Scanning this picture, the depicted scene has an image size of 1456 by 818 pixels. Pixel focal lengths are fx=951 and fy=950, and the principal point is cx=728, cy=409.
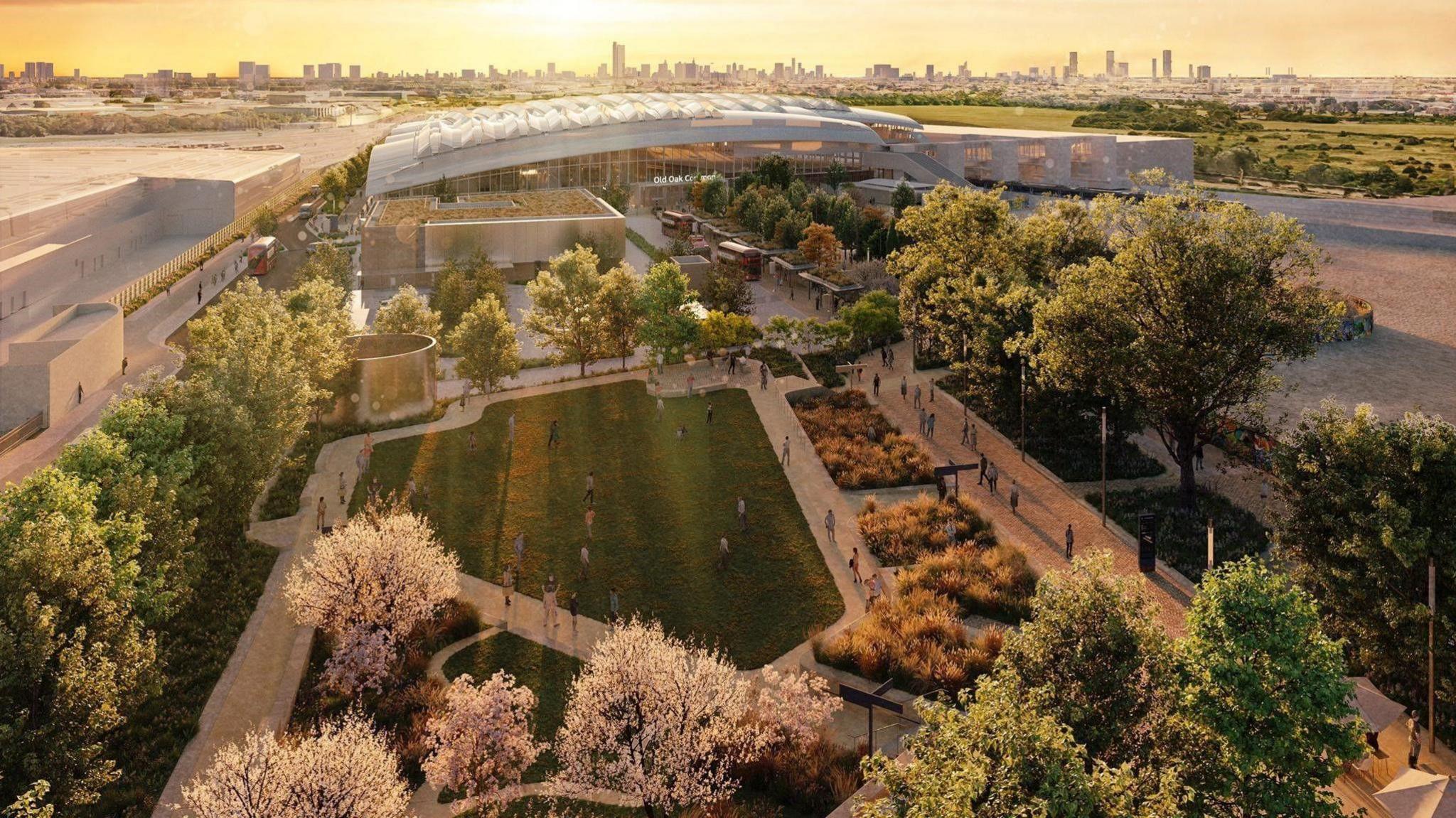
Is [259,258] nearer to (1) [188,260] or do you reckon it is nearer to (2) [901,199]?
(1) [188,260]

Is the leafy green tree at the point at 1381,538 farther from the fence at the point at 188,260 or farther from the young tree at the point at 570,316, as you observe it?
the fence at the point at 188,260

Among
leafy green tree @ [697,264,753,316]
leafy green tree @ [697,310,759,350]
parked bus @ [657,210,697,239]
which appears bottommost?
leafy green tree @ [697,310,759,350]

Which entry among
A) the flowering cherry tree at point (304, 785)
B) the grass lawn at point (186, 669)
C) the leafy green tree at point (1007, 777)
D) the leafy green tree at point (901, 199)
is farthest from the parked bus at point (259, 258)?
the leafy green tree at point (1007, 777)

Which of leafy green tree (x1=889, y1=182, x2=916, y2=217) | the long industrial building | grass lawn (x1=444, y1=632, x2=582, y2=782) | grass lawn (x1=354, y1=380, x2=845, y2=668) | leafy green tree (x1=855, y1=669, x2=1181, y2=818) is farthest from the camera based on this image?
the long industrial building

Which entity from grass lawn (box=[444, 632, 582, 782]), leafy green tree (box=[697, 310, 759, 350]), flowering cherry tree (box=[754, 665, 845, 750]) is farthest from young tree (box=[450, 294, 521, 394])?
flowering cherry tree (box=[754, 665, 845, 750])

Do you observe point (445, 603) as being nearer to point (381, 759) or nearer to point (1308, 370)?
point (381, 759)

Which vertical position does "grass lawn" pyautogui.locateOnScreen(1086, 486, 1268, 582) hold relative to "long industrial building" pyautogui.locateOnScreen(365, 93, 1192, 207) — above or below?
below

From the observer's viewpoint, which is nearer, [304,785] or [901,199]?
[304,785]

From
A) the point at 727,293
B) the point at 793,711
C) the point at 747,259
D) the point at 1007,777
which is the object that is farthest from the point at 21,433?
the point at 747,259

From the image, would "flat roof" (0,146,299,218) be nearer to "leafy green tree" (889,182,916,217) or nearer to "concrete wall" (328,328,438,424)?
"concrete wall" (328,328,438,424)
